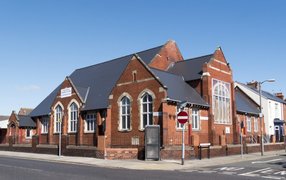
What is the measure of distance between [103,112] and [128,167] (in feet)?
53.6

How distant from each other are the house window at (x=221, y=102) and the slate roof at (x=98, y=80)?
886 centimetres

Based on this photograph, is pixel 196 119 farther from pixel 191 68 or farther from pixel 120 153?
pixel 120 153

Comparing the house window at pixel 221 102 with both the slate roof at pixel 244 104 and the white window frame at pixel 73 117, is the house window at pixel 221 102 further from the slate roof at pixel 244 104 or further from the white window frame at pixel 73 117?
the white window frame at pixel 73 117

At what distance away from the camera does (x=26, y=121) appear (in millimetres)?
49281

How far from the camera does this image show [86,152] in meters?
29.7

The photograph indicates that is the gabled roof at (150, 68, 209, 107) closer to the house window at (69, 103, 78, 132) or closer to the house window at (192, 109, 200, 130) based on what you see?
the house window at (192, 109, 200, 130)

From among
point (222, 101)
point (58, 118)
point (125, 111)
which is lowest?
point (58, 118)

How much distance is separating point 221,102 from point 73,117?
1808 centimetres

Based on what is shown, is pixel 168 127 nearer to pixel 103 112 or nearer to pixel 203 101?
pixel 203 101

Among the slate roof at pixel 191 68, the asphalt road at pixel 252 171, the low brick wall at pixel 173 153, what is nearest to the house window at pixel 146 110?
the low brick wall at pixel 173 153

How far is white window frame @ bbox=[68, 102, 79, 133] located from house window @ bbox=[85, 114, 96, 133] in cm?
138

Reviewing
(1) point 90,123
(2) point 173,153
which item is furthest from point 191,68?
(2) point 173,153

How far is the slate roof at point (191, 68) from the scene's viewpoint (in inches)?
1427

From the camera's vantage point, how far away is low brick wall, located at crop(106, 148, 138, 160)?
1062 inches
